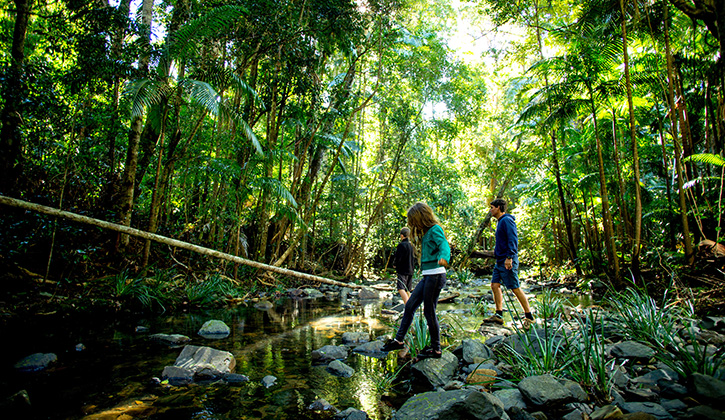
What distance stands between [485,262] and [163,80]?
56.6 ft

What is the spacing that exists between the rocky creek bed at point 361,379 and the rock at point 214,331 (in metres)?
0.02

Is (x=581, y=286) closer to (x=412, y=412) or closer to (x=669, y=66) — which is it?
(x=669, y=66)

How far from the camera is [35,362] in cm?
343

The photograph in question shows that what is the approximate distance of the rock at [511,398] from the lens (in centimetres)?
249

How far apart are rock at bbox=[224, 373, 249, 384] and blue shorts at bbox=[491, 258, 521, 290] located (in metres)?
3.55

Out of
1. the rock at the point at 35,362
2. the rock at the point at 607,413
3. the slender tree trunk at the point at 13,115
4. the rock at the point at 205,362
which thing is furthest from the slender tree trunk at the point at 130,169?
the rock at the point at 607,413

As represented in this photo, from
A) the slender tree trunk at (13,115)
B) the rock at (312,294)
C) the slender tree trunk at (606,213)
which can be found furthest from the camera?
the rock at (312,294)

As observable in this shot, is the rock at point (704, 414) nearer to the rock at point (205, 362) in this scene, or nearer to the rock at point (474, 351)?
the rock at point (474, 351)

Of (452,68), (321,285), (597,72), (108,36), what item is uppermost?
(452,68)

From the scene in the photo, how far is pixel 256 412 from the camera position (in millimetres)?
2650

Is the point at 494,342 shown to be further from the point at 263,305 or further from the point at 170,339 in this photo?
the point at 263,305

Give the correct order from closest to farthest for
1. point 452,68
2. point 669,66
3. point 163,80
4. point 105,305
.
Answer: point 669,66
point 105,305
point 163,80
point 452,68

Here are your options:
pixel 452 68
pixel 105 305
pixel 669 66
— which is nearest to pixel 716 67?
pixel 669 66

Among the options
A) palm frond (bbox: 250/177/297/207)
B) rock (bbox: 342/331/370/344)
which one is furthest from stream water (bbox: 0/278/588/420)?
palm frond (bbox: 250/177/297/207)
